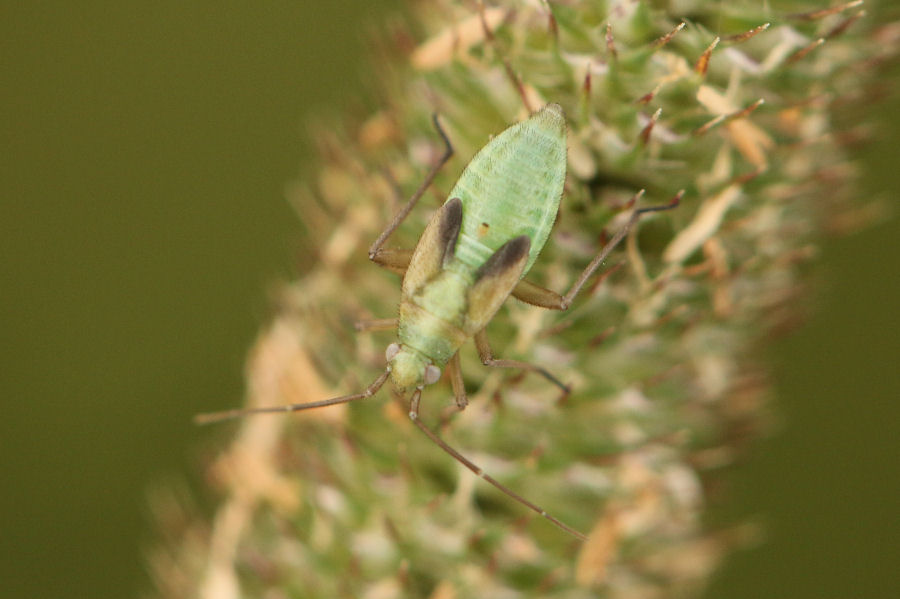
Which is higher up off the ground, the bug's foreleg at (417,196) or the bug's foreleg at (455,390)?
the bug's foreleg at (417,196)

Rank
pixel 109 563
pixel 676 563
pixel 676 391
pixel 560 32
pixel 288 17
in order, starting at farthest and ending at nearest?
pixel 288 17, pixel 109 563, pixel 676 563, pixel 676 391, pixel 560 32

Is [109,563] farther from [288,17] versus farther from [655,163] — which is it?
[655,163]

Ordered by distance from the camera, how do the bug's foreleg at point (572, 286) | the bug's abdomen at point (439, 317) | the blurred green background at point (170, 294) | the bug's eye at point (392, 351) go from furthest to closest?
1. the blurred green background at point (170, 294)
2. the bug's eye at point (392, 351)
3. the bug's abdomen at point (439, 317)
4. the bug's foreleg at point (572, 286)

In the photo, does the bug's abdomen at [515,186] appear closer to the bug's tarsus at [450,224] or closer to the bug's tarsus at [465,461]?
the bug's tarsus at [450,224]

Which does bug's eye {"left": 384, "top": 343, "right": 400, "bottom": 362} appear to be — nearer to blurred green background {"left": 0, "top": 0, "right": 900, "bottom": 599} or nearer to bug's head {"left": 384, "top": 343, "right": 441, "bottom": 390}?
bug's head {"left": 384, "top": 343, "right": 441, "bottom": 390}

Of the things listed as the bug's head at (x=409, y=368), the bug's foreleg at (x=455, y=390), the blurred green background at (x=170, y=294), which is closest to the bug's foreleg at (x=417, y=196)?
the bug's head at (x=409, y=368)

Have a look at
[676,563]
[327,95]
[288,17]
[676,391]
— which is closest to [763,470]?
[676,563]

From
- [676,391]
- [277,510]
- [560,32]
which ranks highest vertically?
[560,32]
